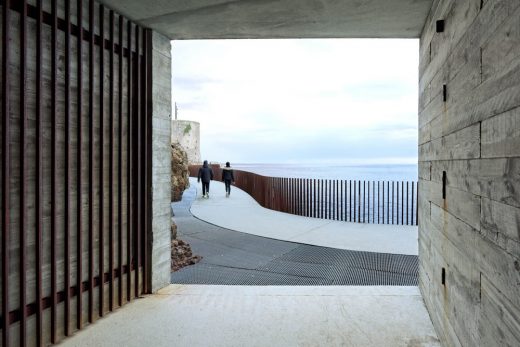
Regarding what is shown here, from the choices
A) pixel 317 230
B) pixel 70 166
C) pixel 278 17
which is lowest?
pixel 317 230

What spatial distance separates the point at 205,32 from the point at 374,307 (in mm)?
3323

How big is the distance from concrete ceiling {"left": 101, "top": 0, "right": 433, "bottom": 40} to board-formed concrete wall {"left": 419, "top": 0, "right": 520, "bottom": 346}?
407 millimetres

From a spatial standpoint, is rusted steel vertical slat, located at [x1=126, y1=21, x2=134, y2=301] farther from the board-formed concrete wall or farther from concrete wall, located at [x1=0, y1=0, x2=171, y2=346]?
the board-formed concrete wall

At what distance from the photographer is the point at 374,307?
3.77 meters

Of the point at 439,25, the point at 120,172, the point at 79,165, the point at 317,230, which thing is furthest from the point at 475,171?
the point at 317,230

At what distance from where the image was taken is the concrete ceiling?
3422 millimetres

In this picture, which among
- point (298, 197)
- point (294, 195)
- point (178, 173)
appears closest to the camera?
point (298, 197)

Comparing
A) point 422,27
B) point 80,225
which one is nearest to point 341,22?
point 422,27

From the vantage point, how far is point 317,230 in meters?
7.95

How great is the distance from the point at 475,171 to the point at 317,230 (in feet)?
19.5

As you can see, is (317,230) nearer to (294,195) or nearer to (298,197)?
(298,197)

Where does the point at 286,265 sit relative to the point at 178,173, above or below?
below

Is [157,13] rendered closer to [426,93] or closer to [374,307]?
[426,93]

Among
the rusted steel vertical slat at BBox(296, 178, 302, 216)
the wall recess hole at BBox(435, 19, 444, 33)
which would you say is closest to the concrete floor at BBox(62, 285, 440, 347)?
the wall recess hole at BBox(435, 19, 444, 33)
